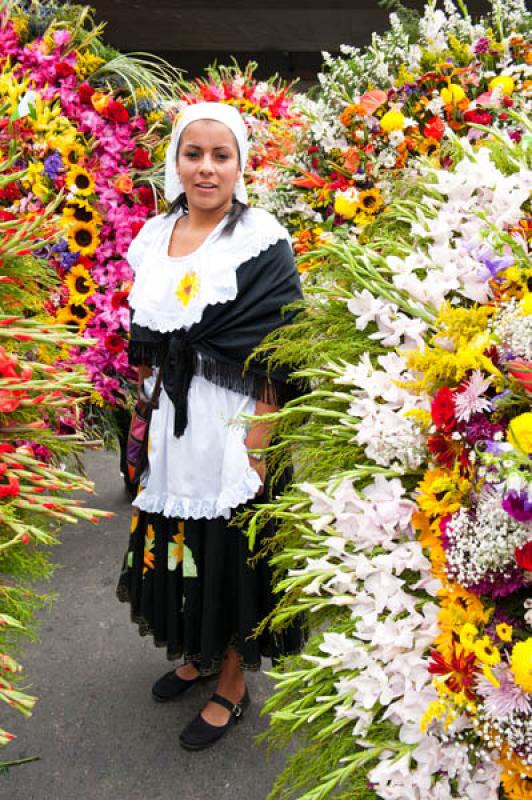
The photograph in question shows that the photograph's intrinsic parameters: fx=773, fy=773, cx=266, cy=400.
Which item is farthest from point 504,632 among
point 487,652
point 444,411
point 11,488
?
point 11,488

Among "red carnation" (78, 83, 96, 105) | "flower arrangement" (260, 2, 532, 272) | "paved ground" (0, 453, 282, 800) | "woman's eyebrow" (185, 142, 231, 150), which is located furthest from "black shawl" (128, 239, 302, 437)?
"red carnation" (78, 83, 96, 105)

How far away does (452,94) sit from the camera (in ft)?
9.73

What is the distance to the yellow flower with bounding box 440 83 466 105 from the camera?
295 cm

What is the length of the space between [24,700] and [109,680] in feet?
5.57

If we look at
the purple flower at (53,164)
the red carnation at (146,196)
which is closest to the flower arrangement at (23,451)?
the purple flower at (53,164)

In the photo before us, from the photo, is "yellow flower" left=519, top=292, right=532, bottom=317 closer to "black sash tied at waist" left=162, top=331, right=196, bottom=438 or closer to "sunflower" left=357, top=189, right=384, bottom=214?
"black sash tied at waist" left=162, top=331, right=196, bottom=438

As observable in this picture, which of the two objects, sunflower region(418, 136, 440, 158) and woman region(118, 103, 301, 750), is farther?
sunflower region(418, 136, 440, 158)

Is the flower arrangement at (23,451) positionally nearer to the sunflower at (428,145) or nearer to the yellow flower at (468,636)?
the yellow flower at (468,636)

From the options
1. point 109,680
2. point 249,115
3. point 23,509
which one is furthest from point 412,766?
point 249,115

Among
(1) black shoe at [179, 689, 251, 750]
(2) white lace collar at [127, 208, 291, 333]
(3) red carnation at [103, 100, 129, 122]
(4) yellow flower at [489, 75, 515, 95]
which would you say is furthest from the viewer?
(3) red carnation at [103, 100, 129, 122]

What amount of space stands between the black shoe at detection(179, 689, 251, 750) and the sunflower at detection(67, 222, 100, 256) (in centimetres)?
181

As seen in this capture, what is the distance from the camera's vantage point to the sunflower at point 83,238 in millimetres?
3143

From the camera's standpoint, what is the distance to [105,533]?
3.81 meters

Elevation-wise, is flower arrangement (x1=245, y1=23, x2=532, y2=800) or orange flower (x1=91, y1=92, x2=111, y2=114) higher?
orange flower (x1=91, y1=92, x2=111, y2=114)
